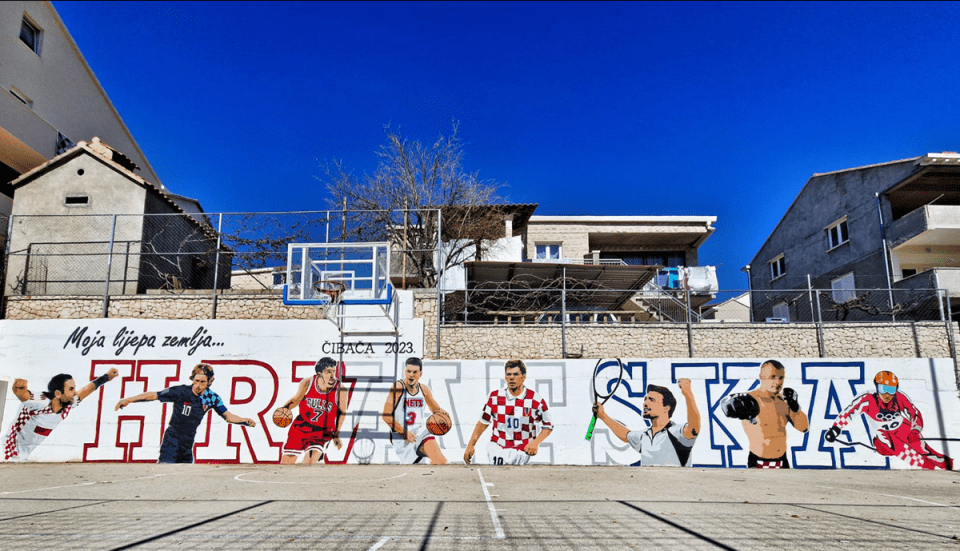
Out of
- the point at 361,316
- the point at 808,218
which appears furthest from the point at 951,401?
the point at 361,316

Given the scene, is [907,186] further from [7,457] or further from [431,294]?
[7,457]

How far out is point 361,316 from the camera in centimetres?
1507

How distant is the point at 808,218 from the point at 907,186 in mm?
4303

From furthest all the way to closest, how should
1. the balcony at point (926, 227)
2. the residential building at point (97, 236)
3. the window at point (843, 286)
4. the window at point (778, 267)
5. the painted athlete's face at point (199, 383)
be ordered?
the window at point (778, 267) < the window at point (843, 286) < the balcony at point (926, 227) < the residential building at point (97, 236) < the painted athlete's face at point (199, 383)

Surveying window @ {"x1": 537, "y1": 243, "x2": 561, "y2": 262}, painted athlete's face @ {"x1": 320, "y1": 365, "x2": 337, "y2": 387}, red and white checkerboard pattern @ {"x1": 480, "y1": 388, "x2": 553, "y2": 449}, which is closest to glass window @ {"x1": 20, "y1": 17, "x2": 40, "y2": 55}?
painted athlete's face @ {"x1": 320, "y1": 365, "x2": 337, "y2": 387}

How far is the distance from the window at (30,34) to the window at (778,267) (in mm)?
29276

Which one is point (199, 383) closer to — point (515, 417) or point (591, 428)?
point (515, 417)

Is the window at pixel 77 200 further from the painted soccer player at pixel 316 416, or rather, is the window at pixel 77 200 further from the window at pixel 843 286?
the window at pixel 843 286

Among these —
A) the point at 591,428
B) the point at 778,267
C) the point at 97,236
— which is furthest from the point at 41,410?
the point at 778,267

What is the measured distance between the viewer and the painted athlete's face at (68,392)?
14625 millimetres

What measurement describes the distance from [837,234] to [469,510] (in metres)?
21.7

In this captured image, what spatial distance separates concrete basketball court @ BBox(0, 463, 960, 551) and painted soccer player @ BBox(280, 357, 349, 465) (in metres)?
1.59

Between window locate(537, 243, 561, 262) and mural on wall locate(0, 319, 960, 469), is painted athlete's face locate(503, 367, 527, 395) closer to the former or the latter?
mural on wall locate(0, 319, 960, 469)

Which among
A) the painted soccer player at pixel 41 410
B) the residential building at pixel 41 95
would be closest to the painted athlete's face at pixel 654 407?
the painted soccer player at pixel 41 410
